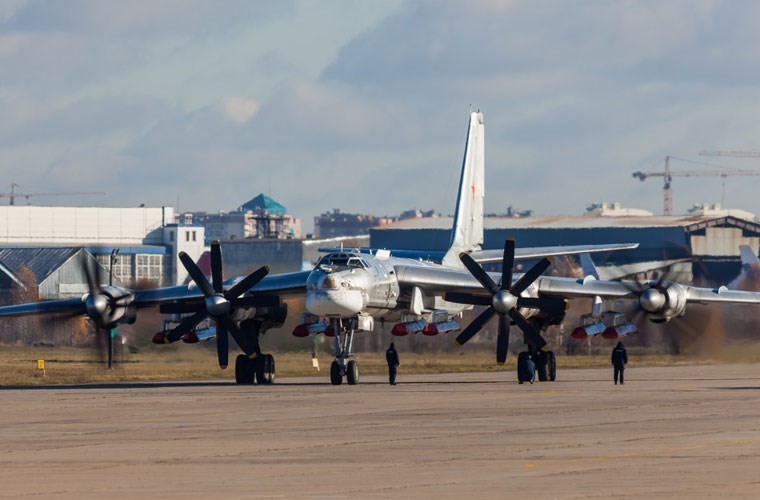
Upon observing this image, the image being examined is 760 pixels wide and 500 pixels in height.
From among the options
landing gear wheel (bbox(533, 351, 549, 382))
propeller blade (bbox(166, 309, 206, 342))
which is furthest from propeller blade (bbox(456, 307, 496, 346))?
propeller blade (bbox(166, 309, 206, 342))

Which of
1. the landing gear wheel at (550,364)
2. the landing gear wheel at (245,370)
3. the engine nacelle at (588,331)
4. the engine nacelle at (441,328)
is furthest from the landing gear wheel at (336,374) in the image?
the engine nacelle at (588,331)

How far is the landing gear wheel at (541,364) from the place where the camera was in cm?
4412

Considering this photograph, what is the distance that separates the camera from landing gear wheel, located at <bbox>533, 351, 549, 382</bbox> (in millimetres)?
44125

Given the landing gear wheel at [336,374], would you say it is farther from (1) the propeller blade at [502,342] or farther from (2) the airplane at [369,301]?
(1) the propeller blade at [502,342]

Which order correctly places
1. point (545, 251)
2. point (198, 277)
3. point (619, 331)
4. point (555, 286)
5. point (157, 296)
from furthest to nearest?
1. point (545, 251)
2. point (555, 286)
3. point (157, 296)
4. point (619, 331)
5. point (198, 277)

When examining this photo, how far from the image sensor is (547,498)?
15.6 metres

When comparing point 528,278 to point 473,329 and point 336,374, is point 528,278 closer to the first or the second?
point 473,329

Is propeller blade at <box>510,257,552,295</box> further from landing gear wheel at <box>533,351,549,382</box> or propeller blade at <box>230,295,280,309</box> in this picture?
propeller blade at <box>230,295,280,309</box>

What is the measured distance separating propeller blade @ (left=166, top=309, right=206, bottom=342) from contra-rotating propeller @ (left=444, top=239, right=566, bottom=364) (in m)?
7.80

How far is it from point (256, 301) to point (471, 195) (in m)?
12.9

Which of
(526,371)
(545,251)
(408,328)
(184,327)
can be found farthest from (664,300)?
(184,327)

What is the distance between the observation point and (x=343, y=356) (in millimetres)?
40906

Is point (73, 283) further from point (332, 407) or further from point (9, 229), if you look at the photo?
point (332, 407)

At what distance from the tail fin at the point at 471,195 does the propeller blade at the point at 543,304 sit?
7.86m
